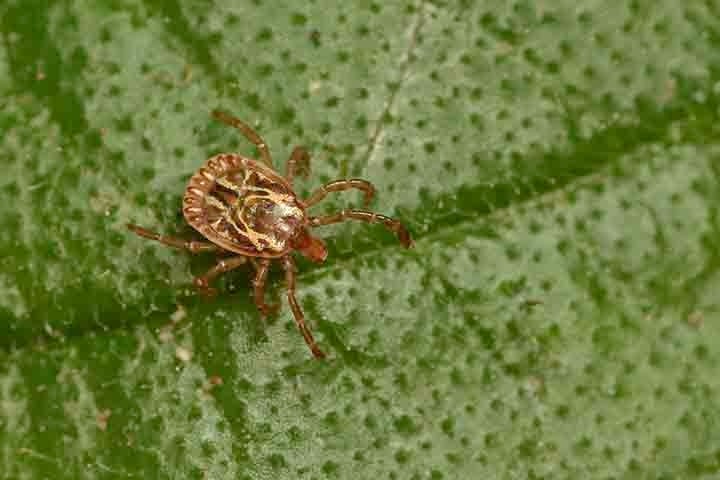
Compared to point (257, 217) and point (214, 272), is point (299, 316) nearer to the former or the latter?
point (214, 272)

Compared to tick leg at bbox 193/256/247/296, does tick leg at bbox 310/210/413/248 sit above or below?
above

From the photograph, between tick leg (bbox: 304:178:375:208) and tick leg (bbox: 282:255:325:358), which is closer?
tick leg (bbox: 282:255:325:358)

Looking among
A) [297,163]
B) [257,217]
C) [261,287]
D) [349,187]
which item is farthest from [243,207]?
[349,187]

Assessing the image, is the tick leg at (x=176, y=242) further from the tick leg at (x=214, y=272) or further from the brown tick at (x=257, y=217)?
the tick leg at (x=214, y=272)

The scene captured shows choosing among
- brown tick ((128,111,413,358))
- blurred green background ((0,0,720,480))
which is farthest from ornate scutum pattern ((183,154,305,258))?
blurred green background ((0,0,720,480))

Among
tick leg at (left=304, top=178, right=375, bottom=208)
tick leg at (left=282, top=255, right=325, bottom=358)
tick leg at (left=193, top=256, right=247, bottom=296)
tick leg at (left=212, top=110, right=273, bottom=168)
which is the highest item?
tick leg at (left=212, top=110, right=273, bottom=168)

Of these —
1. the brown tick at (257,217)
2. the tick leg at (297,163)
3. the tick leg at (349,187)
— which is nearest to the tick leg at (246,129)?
the brown tick at (257,217)

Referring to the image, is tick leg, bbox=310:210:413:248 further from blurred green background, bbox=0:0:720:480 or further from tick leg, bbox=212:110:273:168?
tick leg, bbox=212:110:273:168
